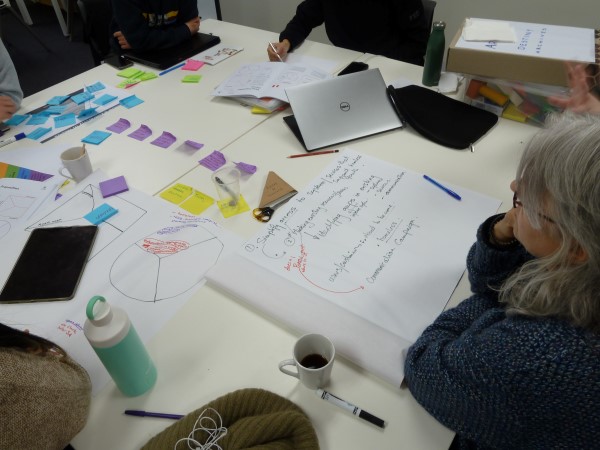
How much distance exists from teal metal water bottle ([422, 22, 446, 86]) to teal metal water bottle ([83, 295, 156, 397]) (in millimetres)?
1243

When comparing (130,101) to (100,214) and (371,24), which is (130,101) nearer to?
(100,214)

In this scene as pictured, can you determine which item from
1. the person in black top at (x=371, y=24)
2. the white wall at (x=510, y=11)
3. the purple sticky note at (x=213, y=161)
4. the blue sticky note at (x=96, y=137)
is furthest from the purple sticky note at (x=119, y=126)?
the white wall at (x=510, y=11)

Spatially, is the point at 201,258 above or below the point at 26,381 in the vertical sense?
below

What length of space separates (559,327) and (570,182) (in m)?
0.18

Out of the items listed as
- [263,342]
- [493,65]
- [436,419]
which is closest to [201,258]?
[263,342]

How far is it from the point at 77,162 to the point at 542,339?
110 centimetres

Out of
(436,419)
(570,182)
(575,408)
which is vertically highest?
(570,182)

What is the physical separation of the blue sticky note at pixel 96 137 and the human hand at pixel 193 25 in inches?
31.1

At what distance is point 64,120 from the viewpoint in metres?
1.37

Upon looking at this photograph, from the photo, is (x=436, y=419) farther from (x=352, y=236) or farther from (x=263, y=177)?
(x=263, y=177)

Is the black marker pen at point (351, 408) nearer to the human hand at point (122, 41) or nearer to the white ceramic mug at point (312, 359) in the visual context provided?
the white ceramic mug at point (312, 359)

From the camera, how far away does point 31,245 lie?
0.92 metres

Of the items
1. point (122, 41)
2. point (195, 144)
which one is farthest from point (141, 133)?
point (122, 41)

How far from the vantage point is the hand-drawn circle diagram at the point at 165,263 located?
0.81 metres
